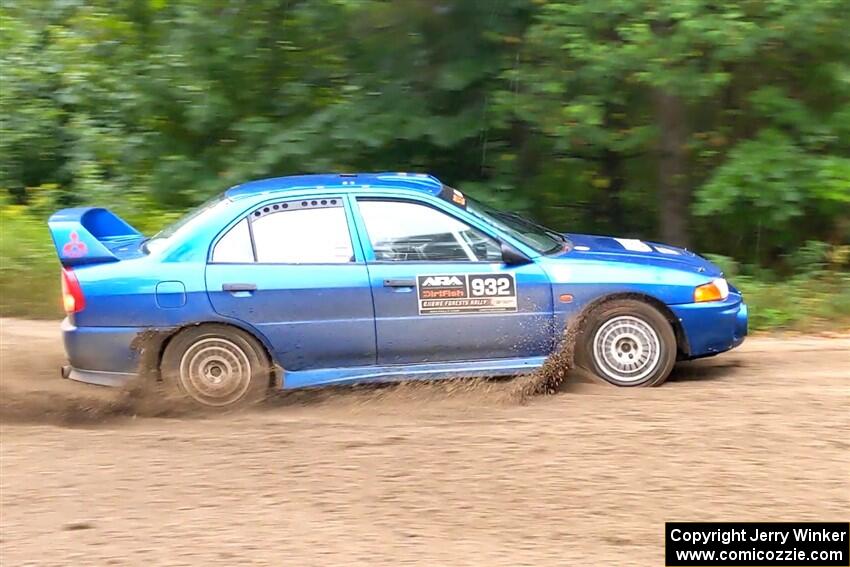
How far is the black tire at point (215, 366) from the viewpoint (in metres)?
6.20

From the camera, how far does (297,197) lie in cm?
636

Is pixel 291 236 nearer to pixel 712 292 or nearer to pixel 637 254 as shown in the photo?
pixel 637 254

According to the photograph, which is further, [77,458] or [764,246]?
[764,246]

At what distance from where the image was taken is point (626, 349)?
6.34m

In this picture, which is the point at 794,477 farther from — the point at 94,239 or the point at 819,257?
the point at 819,257

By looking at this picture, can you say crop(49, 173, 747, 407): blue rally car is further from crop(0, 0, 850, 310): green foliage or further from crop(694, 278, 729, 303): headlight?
crop(0, 0, 850, 310): green foliage

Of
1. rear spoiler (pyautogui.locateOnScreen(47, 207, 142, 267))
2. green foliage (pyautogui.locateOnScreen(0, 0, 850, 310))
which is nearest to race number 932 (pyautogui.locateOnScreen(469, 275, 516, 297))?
rear spoiler (pyautogui.locateOnScreen(47, 207, 142, 267))

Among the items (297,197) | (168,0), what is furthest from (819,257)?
(168,0)

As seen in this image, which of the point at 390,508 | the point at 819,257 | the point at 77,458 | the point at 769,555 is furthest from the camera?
the point at 819,257

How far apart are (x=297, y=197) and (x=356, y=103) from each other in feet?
12.6

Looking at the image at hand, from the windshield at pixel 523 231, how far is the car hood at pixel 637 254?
Answer: 12cm

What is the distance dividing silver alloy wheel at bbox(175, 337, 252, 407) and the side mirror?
184 cm

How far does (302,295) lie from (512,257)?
1.41 metres

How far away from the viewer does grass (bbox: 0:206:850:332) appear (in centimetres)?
825
